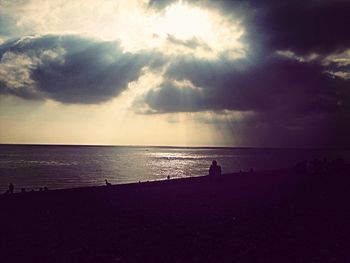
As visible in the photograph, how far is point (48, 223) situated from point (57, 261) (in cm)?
577

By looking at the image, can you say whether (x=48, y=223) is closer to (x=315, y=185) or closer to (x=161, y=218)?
(x=161, y=218)

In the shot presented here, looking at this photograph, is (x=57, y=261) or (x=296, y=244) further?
(x=296, y=244)

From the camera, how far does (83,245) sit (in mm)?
11094

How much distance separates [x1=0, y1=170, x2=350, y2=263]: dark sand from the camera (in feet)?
32.4

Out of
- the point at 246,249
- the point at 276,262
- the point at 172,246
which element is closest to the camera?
the point at 276,262

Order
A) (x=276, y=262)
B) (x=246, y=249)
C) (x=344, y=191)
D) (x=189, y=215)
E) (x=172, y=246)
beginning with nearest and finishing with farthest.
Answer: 1. (x=276, y=262)
2. (x=246, y=249)
3. (x=172, y=246)
4. (x=189, y=215)
5. (x=344, y=191)

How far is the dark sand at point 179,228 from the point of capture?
9.88 metres

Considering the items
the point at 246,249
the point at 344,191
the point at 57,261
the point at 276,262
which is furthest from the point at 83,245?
the point at 344,191

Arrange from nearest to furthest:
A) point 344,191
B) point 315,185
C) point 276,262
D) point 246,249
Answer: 1. point 276,262
2. point 246,249
3. point 344,191
4. point 315,185

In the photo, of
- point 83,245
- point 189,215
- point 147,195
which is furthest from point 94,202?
point 83,245

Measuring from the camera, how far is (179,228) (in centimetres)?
1327

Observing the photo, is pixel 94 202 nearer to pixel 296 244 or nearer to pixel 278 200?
pixel 278 200

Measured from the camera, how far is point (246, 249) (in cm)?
1007

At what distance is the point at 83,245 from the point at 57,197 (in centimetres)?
1375
